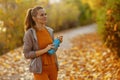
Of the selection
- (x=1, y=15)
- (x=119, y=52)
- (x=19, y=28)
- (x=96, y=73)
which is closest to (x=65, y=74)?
(x=96, y=73)

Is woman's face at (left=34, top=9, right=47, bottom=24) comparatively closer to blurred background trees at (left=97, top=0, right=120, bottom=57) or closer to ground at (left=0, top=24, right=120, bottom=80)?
ground at (left=0, top=24, right=120, bottom=80)

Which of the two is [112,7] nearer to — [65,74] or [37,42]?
[65,74]

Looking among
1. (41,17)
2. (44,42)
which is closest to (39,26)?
(41,17)

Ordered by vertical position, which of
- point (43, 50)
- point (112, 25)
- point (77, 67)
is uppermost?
point (43, 50)

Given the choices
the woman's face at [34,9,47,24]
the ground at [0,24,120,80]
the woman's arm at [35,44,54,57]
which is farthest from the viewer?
the ground at [0,24,120,80]

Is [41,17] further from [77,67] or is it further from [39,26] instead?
[77,67]

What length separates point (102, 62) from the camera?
12.6 metres

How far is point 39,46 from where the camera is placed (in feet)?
20.7

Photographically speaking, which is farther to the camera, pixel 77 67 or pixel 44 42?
pixel 77 67

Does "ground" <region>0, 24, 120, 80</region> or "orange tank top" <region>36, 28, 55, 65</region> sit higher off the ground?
"orange tank top" <region>36, 28, 55, 65</region>

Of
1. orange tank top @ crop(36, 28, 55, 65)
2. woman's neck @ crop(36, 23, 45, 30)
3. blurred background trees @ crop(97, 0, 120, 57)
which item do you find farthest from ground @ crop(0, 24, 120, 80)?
woman's neck @ crop(36, 23, 45, 30)

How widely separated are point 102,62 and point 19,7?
28.0 feet

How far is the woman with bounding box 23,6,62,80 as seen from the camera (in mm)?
6227

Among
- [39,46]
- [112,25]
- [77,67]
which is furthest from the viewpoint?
[77,67]
